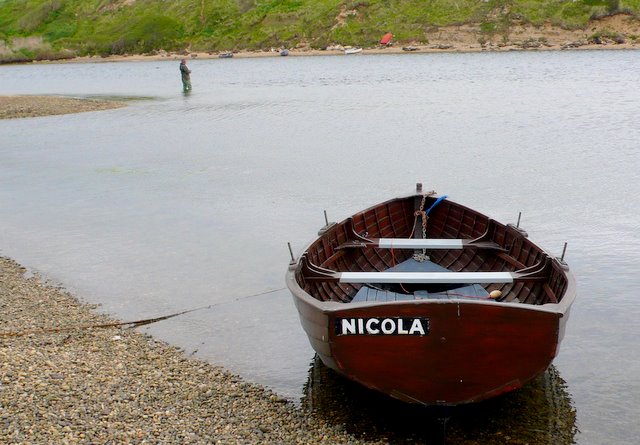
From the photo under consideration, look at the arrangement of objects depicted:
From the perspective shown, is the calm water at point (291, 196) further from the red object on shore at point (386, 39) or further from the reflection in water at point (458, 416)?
the red object on shore at point (386, 39)

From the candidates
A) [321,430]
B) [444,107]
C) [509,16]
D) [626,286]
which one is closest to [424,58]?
[509,16]

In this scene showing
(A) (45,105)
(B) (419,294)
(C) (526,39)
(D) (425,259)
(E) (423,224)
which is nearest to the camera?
(B) (419,294)

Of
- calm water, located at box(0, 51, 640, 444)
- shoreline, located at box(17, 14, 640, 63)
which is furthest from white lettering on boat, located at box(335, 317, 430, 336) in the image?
shoreline, located at box(17, 14, 640, 63)

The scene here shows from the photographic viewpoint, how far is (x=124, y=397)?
26.8ft

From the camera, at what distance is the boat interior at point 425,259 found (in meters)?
8.98

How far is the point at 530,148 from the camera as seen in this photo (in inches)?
1061

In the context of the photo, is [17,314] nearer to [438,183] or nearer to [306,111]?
[438,183]

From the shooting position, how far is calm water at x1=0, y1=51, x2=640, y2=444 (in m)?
10.2

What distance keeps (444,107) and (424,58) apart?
147 ft

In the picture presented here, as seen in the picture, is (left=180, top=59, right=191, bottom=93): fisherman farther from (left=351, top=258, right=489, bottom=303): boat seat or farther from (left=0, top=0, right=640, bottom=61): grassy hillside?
(left=0, top=0, right=640, bottom=61): grassy hillside

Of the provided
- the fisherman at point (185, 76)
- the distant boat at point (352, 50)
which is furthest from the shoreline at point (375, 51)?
the fisherman at point (185, 76)

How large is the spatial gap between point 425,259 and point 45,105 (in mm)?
41128

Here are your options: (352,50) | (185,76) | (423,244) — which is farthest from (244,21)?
(423,244)

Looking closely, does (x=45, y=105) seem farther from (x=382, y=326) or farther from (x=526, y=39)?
(x=526, y=39)
